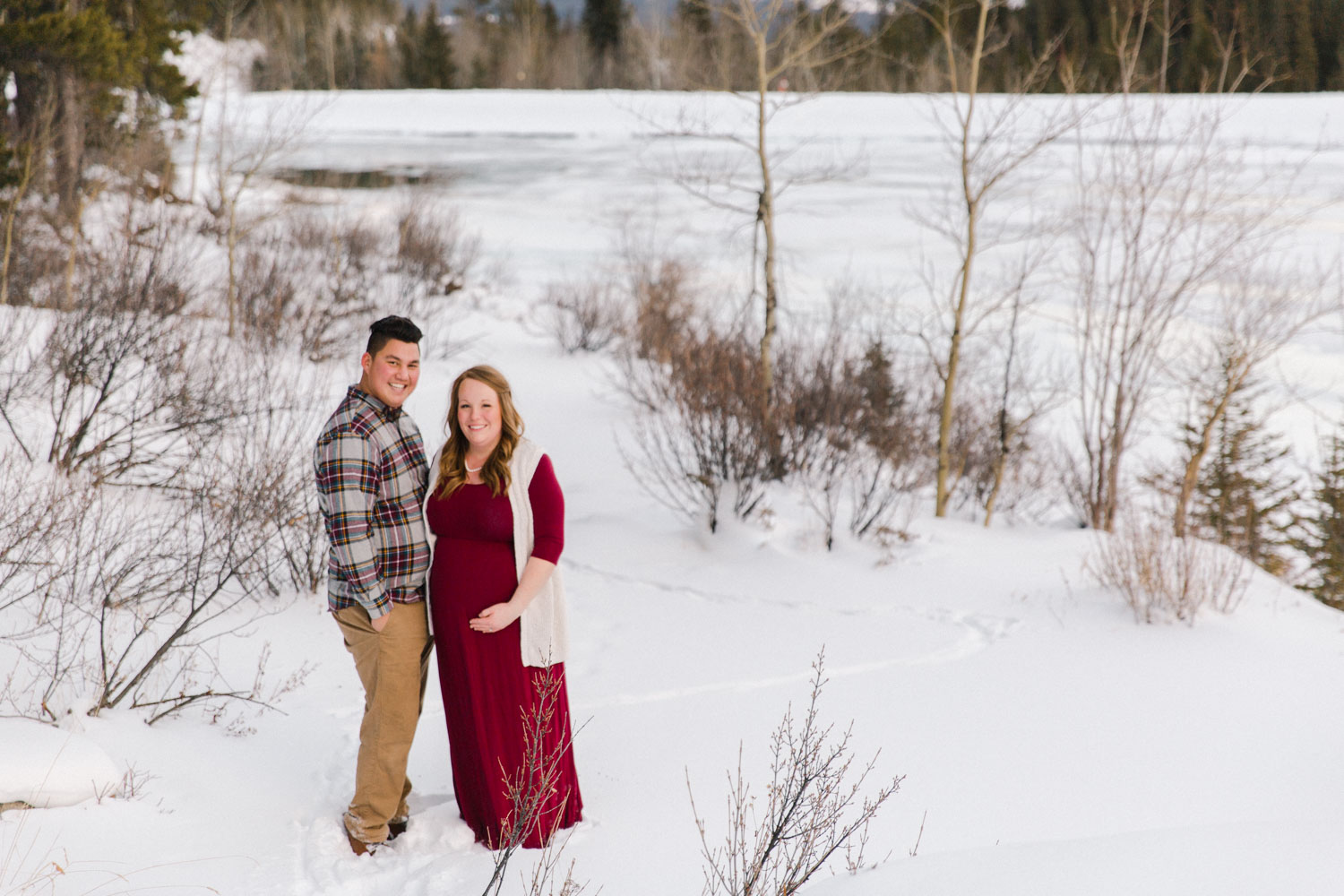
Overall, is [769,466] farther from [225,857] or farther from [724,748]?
[225,857]

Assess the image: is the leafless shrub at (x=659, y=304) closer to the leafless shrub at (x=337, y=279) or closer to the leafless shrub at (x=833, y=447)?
the leafless shrub at (x=833, y=447)

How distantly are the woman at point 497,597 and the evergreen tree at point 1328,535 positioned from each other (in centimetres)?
1167

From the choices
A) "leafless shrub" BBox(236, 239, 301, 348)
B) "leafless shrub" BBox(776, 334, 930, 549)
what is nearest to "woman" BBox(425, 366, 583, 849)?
"leafless shrub" BBox(776, 334, 930, 549)

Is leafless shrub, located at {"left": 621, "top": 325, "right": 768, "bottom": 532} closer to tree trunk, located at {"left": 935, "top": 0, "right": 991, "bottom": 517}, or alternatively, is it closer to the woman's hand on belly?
tree trunk, located at {"left": 935, "top": 0, "right": 991, "bottom": 517}

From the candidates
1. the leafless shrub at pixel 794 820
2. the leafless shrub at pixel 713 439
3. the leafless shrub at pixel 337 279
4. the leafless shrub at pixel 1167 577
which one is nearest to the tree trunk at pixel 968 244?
the leafless shrub at pixel 713 439

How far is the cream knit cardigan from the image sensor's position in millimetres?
3391

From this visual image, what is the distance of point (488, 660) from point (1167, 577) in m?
4.47

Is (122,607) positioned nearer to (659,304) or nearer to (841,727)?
(841,727)

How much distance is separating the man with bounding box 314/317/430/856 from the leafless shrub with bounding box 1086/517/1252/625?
4.46 m

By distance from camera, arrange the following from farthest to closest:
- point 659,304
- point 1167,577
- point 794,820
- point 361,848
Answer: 1. point 659,304
2. point 1167,577
3. point 361,848
4. point 794,820

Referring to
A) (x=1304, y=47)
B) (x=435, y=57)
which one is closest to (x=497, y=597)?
(x=1304, y=47)

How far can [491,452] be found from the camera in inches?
133

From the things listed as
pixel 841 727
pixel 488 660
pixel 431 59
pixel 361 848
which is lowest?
pixel 841 727

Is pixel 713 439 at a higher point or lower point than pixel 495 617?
lower
